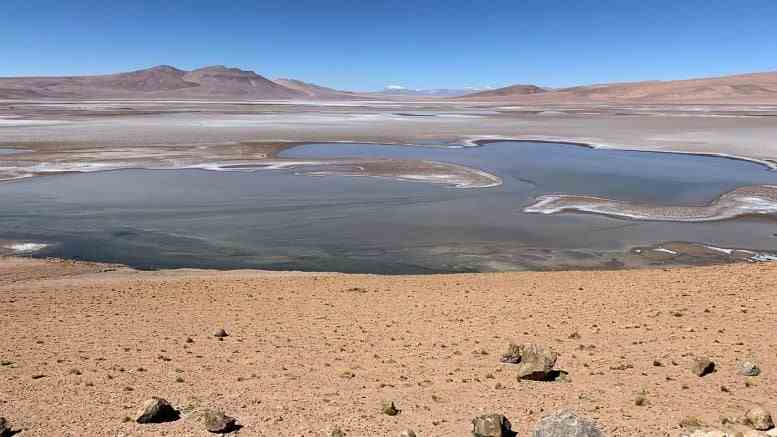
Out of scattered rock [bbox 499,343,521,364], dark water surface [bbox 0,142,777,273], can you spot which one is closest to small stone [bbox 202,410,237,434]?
scattered rock [bbox 499,343,521,364]

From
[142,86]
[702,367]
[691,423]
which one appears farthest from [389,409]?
[142,86]

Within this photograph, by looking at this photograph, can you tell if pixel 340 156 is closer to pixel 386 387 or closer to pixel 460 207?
pixel 460 207

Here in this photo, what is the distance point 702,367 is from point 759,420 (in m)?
1.72

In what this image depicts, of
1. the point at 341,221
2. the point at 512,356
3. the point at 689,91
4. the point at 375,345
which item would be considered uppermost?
the point at 689,91

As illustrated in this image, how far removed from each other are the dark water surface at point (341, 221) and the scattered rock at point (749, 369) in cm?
734

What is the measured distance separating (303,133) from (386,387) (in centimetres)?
4059

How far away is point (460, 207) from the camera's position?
70.1ft

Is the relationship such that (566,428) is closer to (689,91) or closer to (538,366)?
(538,366)

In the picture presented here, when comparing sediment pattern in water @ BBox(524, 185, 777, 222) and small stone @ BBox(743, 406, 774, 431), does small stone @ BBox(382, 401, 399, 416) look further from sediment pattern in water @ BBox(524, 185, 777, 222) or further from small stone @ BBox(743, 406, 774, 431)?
sediment pattern in water @ BBox(524, 185, 777, 222)

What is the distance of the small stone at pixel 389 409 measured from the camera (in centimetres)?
683

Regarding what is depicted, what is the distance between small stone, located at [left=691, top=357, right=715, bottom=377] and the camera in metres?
7.82

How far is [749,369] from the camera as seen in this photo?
7777mm

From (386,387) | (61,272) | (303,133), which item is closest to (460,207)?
(61,272)

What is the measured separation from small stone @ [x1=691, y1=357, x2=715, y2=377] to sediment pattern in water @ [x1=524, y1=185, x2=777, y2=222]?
12.6 metres
